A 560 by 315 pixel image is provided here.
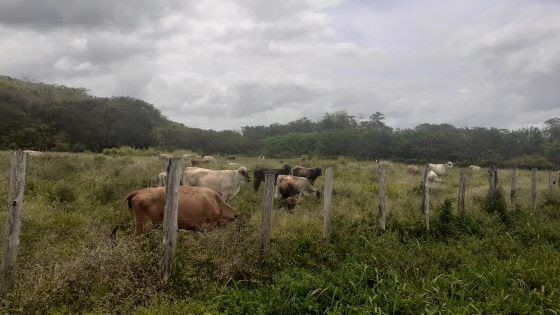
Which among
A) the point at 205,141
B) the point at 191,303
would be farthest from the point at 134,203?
the point at 205,141

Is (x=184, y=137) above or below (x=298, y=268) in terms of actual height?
above

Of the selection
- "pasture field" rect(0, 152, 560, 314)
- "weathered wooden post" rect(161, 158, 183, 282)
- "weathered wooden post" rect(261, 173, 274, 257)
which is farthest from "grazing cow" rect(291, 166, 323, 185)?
"weathered wooden post" rect(161, 158, 183, 282)

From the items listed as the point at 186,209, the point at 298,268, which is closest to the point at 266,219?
the point at 298,268

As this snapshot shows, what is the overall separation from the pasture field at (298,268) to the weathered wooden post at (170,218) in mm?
174

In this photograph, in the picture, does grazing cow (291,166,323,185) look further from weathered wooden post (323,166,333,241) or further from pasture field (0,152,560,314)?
weathered wooden post (323,166,333,241)

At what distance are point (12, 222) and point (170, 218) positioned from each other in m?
2.08

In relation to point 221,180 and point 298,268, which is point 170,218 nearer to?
point 298,268

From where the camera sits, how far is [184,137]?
59.6m

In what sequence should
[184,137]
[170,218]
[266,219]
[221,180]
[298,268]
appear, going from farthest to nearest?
[184,137]
[221,180]
[266,219]
[298,268]
[170,218]

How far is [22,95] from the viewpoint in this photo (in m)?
49.8

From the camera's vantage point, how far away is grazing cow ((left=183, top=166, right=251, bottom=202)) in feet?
47.6

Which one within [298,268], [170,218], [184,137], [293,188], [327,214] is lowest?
[298,268]

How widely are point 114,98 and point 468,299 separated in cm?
5816

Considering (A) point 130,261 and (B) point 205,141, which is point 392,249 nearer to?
(A) point 130,261
